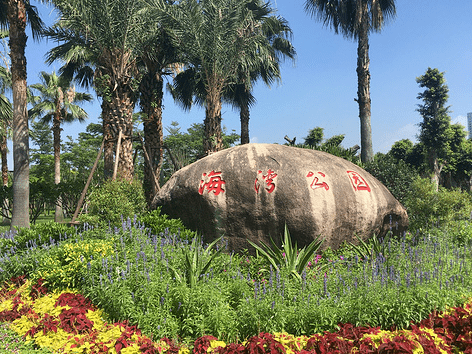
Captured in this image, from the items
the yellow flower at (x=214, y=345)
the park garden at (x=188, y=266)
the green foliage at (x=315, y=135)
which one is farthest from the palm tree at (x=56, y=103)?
the yellow flower at (x=214, y=345)

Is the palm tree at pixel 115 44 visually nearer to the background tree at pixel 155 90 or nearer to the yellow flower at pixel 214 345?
the background tree at pixel 155 90

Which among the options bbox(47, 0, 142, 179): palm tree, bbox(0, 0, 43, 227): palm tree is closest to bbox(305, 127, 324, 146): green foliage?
bbox(47, 0, 142, 179): palm tree

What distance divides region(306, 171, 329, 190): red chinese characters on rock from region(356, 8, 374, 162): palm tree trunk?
9.40m

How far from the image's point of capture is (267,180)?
20.9ft

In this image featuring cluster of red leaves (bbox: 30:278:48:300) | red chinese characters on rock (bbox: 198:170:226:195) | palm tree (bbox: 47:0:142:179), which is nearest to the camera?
cluster of red leaves (bbox: 30:278:48:300)

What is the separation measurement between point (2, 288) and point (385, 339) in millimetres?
5881

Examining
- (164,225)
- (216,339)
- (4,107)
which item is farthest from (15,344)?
(4,107)

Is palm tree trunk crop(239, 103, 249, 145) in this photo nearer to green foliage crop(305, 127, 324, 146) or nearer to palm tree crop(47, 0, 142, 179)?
palm tree crop(47, 0, 142, 179)

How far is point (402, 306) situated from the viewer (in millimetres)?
3883

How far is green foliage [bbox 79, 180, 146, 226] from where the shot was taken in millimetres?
7852

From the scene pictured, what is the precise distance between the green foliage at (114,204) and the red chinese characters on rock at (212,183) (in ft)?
6.50

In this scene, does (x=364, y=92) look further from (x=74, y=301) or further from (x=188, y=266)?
(x=74, y=301)

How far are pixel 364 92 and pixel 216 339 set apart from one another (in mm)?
14147

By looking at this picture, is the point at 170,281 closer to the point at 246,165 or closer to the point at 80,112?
the point at 246,165
